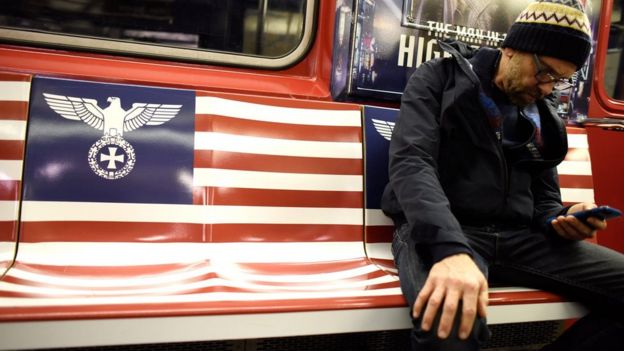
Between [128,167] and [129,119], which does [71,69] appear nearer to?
[129,119]

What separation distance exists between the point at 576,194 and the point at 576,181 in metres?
0.07

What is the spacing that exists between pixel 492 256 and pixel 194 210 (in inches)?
45.0

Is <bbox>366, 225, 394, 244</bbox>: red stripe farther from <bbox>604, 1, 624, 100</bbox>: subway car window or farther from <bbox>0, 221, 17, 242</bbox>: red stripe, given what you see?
<bbox>604, 1, 624, 100</bbox>: subway car window

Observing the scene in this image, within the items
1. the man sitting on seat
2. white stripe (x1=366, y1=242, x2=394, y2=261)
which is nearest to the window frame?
the man sitting on seat

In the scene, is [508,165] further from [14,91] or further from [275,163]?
[14,91]

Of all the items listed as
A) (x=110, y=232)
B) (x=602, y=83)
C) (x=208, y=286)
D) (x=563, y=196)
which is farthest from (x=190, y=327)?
(x=602, y=83)

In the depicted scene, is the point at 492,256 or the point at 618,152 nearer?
the point at 492,256

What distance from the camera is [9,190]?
5.87 feet

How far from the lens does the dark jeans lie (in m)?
1.63

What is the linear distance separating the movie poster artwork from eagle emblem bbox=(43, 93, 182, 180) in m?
0.99

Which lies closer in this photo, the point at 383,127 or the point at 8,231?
the point at 8,231

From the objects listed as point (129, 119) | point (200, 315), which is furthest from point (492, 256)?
point (129, 119)

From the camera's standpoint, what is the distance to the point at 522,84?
1.73 meters

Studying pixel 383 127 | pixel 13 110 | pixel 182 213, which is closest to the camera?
pixel 13 110
